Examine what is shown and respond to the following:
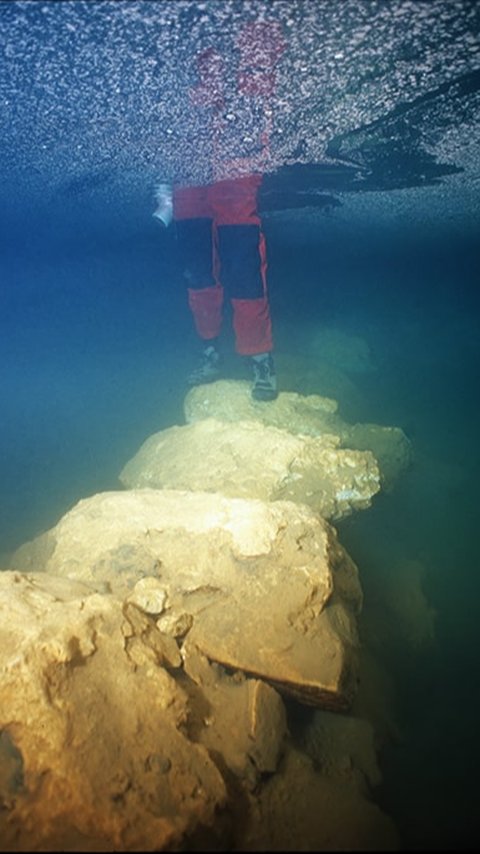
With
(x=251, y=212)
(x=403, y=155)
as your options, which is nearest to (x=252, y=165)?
(x=251, y=212)

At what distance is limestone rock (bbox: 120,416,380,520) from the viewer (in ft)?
14.4

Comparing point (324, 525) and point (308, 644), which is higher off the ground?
point (324, 525)

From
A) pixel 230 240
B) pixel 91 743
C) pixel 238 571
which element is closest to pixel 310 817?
pixel 91 743

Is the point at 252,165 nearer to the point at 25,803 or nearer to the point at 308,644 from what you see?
the point at 308,644

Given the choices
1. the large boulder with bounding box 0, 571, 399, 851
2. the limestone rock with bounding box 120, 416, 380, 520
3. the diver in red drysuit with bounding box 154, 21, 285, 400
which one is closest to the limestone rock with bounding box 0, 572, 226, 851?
the large boulder with bounding box 0, 571, 399, 851

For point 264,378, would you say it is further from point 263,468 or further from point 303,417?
point 263,468

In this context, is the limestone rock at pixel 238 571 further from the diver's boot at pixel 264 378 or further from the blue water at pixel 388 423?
the diver's boot at pixel 264 378

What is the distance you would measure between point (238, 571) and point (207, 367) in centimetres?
420

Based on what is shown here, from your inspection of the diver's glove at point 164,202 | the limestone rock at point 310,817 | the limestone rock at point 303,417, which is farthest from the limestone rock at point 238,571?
the diver's glove at point 164,202

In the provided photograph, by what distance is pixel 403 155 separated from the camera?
5898 mm

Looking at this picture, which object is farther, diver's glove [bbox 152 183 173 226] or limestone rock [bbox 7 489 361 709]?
diver's glove [bbox 152 183 173 226]

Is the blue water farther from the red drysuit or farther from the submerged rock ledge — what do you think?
the red drysuit

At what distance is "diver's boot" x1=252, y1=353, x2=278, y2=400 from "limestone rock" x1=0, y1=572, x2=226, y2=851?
4.14 metres

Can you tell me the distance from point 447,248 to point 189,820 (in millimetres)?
20597
